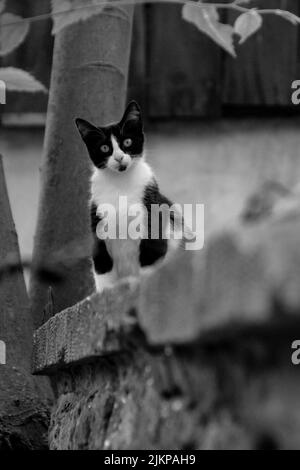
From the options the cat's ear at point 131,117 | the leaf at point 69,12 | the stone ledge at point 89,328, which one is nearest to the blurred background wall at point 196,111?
the cat's ear at point 131,117

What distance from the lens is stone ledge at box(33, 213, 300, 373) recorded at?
77 centimetres

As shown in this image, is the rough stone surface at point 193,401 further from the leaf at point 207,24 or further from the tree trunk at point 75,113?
the tree trunk at point 75,113

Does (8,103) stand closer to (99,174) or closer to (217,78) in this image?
(217,78)

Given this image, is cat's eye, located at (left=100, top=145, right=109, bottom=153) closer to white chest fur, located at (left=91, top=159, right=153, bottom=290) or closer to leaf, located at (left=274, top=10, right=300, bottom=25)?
white chest fur, located at (left=91, top=159, right=153, bottom=290)

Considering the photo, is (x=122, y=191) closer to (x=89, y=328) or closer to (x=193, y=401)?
(x=89, y=328)

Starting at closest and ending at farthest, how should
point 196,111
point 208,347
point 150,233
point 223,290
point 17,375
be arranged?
point 223,290
point 208,347
point 17,375
point 150,233
point 196,111

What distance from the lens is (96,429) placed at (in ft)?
4.71

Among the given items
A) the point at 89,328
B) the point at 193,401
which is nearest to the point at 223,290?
the point at 193,401

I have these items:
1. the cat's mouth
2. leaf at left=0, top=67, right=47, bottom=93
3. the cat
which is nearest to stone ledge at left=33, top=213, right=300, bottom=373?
leaf at left=0, top=67, right=47, bottom=93

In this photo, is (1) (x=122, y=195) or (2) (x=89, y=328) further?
(1) (x=122, y=195)

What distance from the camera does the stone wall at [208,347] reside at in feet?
2.61


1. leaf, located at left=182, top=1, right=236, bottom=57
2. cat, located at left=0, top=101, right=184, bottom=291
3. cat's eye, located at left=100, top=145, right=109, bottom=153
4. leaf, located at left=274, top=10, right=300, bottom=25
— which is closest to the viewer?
leaf, located at left=182, top=1, right=236, bottom=57

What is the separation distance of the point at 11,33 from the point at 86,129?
1.38m

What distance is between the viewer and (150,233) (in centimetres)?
239
